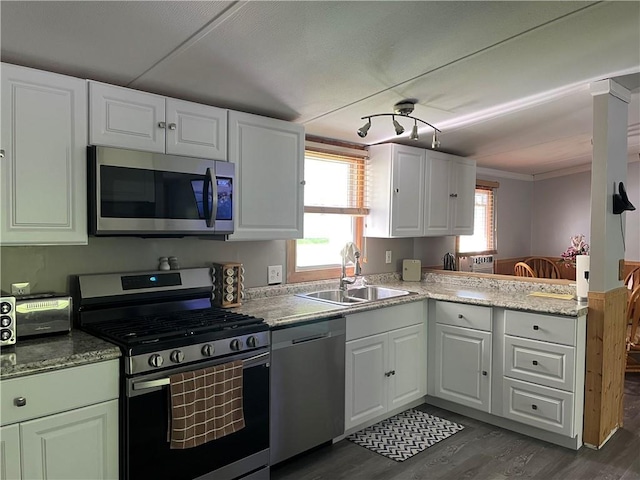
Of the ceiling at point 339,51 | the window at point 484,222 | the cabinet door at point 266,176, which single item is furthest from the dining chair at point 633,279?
the cabinet door at point 266,176

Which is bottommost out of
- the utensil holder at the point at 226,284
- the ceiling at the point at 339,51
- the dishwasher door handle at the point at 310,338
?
the dishwasher door handle at the point at 310,338

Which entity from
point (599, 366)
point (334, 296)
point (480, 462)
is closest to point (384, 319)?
point (334, 296)

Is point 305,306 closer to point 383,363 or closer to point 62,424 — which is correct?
point 383,363

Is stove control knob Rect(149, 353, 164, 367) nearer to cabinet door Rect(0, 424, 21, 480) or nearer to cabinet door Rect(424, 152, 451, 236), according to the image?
cabinet door Rect(0, 424, 21, 480)

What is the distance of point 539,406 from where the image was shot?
2.87 metres

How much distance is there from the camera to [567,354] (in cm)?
274

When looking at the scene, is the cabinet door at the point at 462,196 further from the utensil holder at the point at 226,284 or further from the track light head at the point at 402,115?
the utensil holder at the point at 226,284

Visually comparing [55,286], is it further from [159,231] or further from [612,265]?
[612,265]

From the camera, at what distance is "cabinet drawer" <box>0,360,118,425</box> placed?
159 centimetres

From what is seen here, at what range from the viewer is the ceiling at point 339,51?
1701 millimetres

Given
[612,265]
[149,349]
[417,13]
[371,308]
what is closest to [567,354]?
[612,265]

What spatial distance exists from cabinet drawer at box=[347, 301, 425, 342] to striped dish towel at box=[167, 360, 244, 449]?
0.89 metres

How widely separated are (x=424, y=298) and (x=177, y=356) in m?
1.95

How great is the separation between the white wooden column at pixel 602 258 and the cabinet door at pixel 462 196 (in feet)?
4.47
